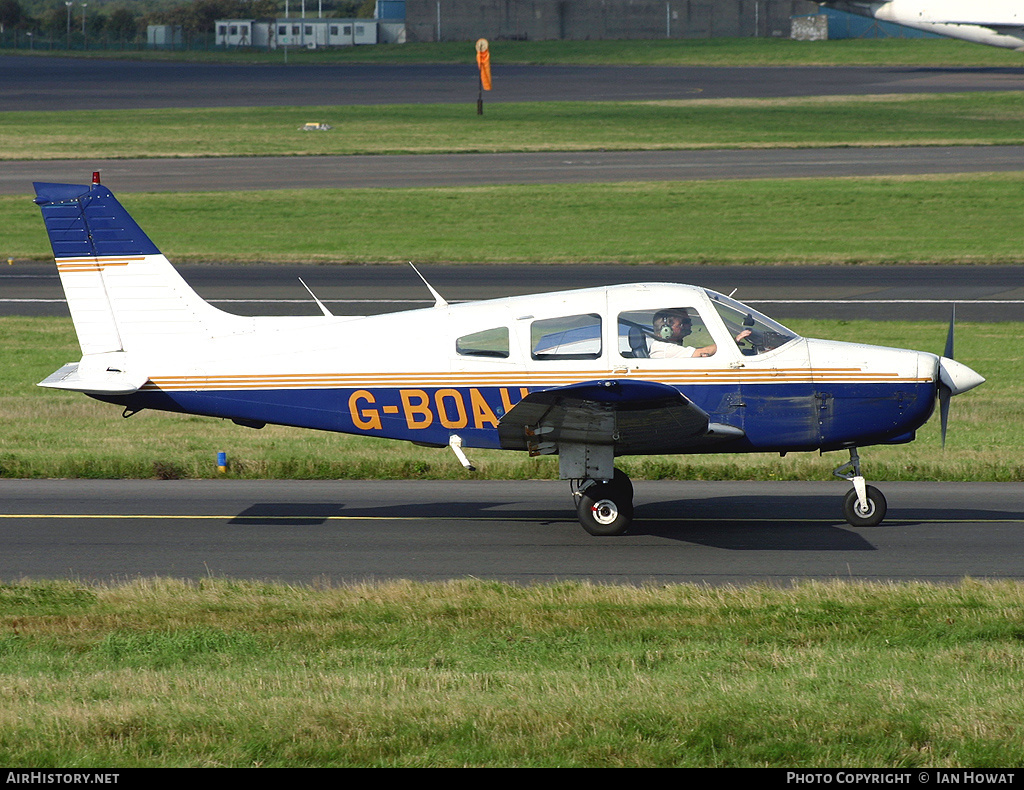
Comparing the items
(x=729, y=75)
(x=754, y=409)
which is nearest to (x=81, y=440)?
(x=754, y=409)

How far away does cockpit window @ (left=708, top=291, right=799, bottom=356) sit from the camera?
38.9 ft

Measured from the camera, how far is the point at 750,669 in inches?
309

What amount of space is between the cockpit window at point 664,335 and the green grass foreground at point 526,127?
43.4 metres

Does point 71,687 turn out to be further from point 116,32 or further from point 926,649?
point 116,32

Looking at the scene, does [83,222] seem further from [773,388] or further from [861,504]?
[861,504]

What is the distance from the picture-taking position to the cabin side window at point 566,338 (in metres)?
11.8

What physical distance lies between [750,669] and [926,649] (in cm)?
139

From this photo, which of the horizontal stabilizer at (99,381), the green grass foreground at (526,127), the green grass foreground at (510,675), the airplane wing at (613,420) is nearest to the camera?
the green grass foreground at (510,675)

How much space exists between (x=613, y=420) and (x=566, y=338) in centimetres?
106

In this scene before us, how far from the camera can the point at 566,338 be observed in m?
11.8

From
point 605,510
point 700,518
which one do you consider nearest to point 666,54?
point 700,518

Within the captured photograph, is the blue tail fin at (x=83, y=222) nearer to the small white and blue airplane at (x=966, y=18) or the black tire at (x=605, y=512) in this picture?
the black tire at (x=605, y=512)

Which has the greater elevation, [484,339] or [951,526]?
[484,339]

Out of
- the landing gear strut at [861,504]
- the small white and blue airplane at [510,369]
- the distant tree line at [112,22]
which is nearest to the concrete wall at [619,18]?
the distant tree line at [112,22]
